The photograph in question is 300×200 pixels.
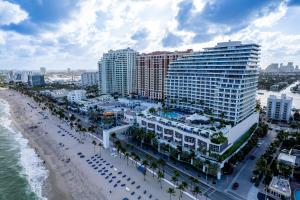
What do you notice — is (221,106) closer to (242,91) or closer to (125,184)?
(242,91)

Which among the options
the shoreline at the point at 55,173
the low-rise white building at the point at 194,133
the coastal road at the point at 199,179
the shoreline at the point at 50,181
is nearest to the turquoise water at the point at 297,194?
the coastal road at the point at 199,179

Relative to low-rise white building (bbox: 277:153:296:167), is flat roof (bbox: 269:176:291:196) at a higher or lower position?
lower

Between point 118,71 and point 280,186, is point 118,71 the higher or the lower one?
the higher one

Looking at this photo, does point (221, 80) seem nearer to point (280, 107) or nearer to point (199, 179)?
point (199, 179)

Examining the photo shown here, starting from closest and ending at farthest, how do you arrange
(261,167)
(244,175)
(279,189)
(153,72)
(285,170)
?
(279,189), (285,170), (261,167), (244,175), (153,72)

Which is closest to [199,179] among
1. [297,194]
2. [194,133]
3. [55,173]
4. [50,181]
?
[194,133]

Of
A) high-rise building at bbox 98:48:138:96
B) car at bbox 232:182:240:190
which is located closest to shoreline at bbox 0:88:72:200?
car at bbox 232:182:240:190

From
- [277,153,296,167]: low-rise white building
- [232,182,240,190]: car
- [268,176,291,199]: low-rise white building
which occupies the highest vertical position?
[277,153,296,167]: low-rise white building

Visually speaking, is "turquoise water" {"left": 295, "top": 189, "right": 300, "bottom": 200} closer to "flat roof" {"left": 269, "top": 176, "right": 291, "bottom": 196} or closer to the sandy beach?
"flat roof" {"left": 269, "top": 176, "right": 291, "bottom": 196}
